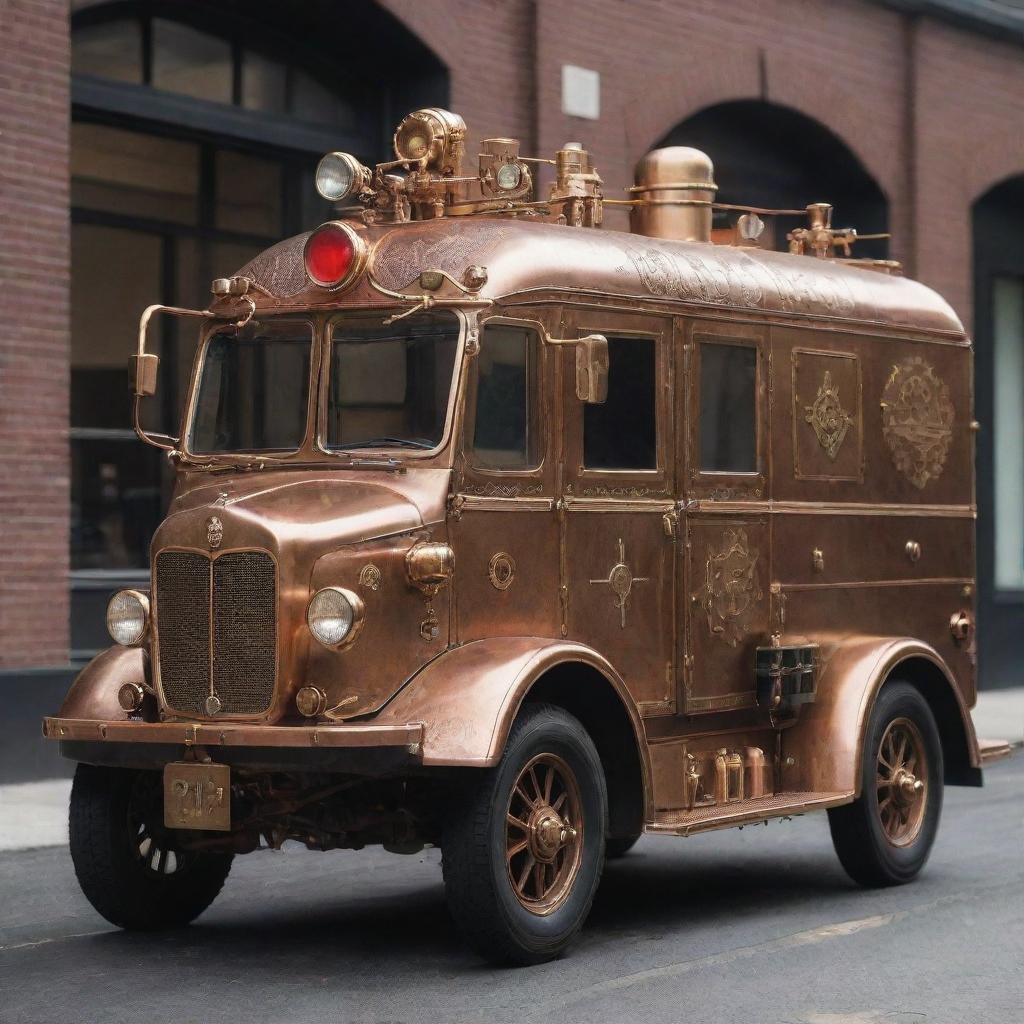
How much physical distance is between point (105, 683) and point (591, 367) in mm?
2301

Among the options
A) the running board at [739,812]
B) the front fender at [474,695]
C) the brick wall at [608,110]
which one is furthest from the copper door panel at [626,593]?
the brick wall at [608,110]

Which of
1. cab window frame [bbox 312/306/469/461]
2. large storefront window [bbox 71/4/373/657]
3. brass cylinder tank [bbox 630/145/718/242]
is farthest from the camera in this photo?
large storefront window [bbox 71/4/373/657]

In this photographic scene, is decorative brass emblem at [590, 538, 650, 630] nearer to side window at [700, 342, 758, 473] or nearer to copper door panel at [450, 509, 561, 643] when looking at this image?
copper door panel at [450, 509, 561, 643]

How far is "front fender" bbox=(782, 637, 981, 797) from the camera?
10.0 metres

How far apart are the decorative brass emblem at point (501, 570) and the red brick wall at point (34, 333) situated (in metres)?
6.29

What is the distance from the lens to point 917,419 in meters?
11.3

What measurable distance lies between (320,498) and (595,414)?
1444 millimetres

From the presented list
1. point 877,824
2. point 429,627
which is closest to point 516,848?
point 429,627

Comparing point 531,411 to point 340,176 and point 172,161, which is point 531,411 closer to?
point 340,176

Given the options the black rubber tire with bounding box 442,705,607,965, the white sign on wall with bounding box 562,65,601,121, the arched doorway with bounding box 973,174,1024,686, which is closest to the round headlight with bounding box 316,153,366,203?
the black rubber tire with bounding box 442,705,607,965

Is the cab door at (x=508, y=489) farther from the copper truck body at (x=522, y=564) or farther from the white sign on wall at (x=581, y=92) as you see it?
the white sign on wall at (x=581, y=92)

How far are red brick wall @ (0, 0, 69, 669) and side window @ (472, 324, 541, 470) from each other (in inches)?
243

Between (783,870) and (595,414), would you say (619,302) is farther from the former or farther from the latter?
(783,870)

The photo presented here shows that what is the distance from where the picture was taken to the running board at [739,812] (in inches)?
352
